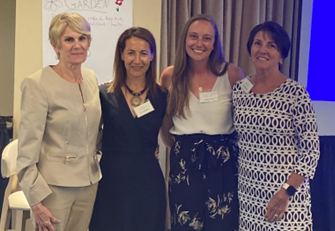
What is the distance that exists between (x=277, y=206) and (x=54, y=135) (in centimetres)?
109

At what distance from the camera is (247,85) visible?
1.86 m

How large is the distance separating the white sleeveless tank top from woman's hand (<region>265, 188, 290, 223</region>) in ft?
1.38

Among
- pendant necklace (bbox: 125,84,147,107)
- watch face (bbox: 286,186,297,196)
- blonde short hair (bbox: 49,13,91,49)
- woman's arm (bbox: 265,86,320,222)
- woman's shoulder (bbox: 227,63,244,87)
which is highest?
blonde short hair (bbox: 49,13,91,49)

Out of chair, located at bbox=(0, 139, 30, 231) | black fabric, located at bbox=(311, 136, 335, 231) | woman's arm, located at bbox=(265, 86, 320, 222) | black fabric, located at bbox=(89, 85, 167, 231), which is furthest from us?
black fabric, located at bbox=(311, 136, 335, 231)

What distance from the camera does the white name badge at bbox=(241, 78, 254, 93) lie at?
1.85 m

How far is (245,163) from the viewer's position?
1.84 metres

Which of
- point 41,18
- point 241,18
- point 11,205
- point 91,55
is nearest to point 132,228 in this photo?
point 11,205

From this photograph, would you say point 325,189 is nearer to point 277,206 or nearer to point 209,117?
point 277,206

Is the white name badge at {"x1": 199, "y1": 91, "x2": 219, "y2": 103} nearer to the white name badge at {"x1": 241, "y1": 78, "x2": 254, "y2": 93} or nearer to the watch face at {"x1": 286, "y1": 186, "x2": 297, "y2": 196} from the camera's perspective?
the white name badge at {"x1": 241, "y1": 78, "x2": 254, "y2": 93}

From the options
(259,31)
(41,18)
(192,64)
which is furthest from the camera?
(41,18)

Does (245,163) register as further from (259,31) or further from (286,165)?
(259,31)

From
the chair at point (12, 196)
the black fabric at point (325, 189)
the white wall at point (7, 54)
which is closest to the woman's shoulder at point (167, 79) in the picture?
the chair at point (12, 196)

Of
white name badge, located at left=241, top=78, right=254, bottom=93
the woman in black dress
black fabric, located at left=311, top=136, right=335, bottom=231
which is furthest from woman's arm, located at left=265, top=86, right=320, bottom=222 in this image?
black fabric, located at left=311, top=136, right=335, bottom=231

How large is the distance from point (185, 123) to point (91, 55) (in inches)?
47.4
